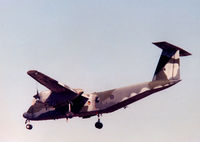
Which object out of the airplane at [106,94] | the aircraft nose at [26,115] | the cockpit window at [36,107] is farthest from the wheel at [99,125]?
the aircraft nose at [26,115]

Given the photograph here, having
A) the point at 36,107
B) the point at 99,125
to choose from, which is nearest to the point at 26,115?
the point at 36,107

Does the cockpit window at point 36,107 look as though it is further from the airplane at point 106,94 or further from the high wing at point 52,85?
the high wing at point 52,85

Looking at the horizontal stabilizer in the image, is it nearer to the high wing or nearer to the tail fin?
the tail fin

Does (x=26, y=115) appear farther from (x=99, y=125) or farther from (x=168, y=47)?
(x=168, y=47)

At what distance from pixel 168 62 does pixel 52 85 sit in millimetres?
9577

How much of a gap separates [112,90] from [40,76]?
605 centimetres

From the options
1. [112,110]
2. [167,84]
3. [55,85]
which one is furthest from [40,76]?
[167,84]

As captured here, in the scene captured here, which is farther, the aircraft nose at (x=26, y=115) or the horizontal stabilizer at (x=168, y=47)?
the aircraft nose at (x=26, y=115)

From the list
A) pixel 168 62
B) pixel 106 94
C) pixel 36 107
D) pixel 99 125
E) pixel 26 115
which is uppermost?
pixel 168 62

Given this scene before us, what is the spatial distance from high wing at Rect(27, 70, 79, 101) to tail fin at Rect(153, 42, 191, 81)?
6.96 metres

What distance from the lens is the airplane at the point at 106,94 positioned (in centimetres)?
3497

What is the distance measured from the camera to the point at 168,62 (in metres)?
36.3

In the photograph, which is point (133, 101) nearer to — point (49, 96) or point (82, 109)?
point (82, 109)

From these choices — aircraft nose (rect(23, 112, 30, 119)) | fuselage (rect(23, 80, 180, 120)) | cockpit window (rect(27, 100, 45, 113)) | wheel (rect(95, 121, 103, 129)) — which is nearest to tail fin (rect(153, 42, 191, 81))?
fuselage (rect(23, 80, 180, 120))
